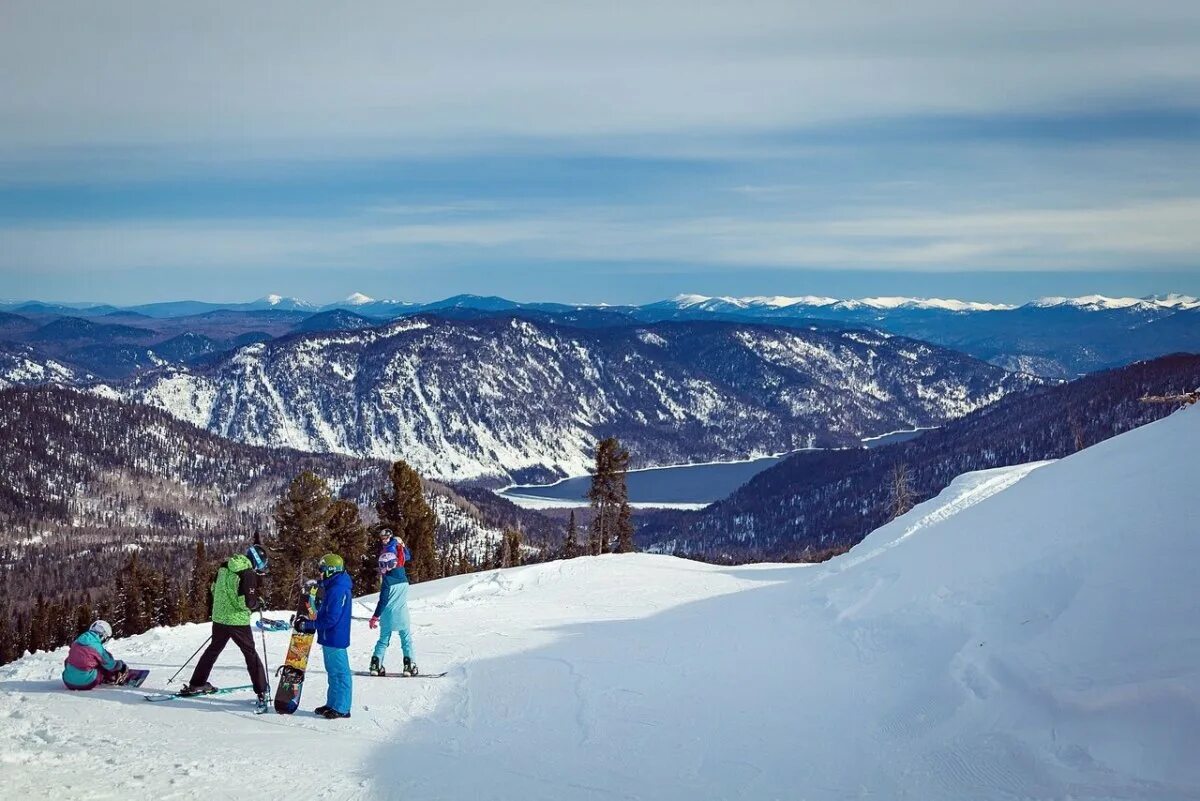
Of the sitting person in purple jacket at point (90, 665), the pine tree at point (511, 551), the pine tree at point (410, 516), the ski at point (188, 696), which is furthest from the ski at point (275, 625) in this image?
the pine tree at point (511, 551)

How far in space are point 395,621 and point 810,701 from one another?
235 inches

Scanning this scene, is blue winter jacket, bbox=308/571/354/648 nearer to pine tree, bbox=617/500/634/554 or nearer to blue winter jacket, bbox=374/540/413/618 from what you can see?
blue winter jacket, bbox=374/540/413/618

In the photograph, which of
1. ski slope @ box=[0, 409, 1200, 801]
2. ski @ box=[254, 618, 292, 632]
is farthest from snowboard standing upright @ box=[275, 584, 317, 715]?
ski @ box=[254, 618, 292, 632]

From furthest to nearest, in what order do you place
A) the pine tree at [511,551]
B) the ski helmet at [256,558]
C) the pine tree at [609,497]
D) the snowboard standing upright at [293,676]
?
the pine tree at [511,551] < the pine tree at [609,497] < the ski helmet at [256,558] < the snowboard standing upright at [293,676]

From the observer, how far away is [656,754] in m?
9.09

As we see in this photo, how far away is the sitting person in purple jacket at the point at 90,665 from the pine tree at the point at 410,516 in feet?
105

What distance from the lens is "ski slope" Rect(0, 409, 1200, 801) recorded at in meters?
7.82

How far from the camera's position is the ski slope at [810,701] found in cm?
782

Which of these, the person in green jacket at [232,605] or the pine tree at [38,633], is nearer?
the person in green jacket at [232,605]

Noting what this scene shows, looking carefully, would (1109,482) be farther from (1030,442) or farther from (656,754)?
(1030,442)

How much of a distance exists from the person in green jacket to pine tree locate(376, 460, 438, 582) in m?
32.6

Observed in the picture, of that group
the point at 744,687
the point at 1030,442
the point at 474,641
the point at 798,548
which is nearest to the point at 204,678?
the point at 474,641

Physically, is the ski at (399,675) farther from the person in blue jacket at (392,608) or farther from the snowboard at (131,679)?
the snowboard at (131,679)

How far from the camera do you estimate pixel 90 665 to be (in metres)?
11.0
